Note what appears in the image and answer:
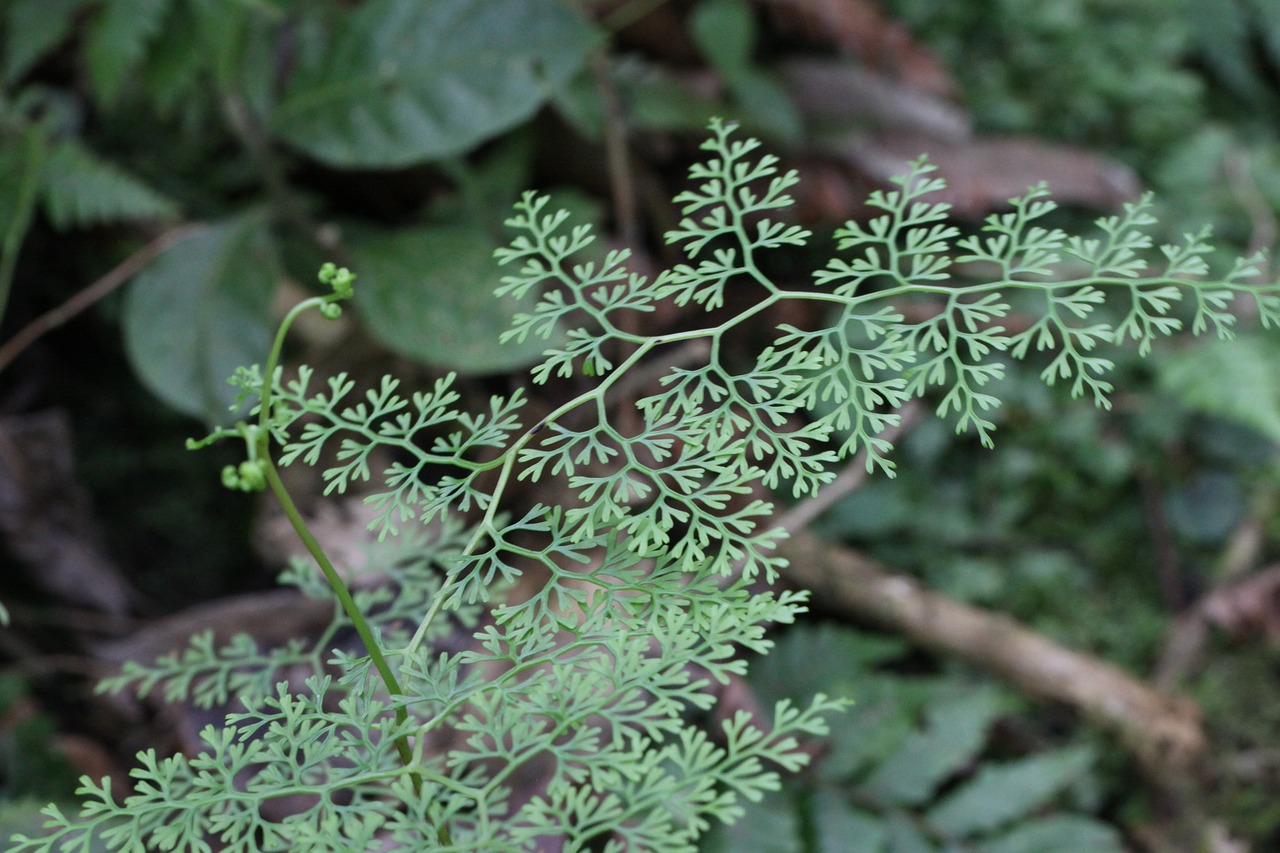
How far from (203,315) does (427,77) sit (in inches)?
26.3

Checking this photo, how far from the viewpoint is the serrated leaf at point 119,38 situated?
6.76 ft

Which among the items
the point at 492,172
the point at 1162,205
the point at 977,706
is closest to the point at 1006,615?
the point at 977,706

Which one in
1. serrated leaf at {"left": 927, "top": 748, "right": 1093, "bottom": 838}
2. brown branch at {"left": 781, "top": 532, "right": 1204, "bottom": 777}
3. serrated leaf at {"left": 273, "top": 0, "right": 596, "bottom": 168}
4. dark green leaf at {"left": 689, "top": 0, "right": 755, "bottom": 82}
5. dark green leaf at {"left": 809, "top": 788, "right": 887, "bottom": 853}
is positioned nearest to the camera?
dark green leaf at {"left": 809, "top": 788, "right": 887, "bottom": 853}

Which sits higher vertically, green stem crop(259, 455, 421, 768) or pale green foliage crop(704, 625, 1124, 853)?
green stem crop(259, 455, 421, 768)

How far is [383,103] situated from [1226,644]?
2288 millimetres

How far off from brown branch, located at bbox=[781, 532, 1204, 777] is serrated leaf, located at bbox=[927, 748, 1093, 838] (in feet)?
0.75

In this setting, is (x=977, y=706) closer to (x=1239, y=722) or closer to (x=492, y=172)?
(x=1239, y=722)

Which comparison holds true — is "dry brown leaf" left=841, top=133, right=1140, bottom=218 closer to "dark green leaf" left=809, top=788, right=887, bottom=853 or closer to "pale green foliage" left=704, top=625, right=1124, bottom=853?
"pale green foliage" left=704, top=625, right=1124, bottom=853

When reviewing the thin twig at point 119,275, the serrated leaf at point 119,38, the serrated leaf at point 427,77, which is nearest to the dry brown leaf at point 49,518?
the thin twig at point 119,275

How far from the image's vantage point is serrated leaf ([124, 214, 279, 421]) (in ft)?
6.69

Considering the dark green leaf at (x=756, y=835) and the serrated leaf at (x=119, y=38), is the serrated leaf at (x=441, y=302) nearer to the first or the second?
the serrated leaf at (x=119, y=38)

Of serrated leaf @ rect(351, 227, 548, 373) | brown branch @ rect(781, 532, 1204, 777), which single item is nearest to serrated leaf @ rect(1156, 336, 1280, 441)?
brown branch @ rect(781, 532, 1204, 777)

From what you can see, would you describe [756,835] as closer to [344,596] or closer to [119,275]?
[344,596]

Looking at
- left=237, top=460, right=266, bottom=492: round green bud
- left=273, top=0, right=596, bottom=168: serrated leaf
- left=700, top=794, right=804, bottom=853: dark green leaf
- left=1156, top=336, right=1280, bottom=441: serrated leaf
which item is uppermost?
Result: left=273, top=0, right=596, bottom=168: serrated leaf
